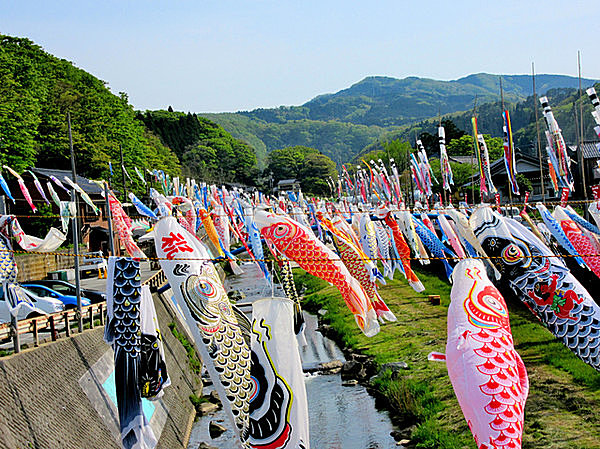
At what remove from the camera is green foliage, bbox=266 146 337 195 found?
11388 centimetres

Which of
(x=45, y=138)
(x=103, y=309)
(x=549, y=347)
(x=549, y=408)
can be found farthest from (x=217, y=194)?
(x=549, y=408)

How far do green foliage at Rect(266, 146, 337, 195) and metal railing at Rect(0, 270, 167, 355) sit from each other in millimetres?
95271

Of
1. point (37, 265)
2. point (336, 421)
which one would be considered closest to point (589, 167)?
point (336, 421)

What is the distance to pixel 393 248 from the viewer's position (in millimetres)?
23922

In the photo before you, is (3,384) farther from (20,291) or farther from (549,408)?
(549,408)

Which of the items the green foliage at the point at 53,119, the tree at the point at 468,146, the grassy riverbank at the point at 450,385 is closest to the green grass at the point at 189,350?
the grassy riverbank at the point at 450,385

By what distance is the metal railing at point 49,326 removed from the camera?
13.6m

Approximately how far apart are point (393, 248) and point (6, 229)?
13920 mm

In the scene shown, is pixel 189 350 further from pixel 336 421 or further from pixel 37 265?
pixel 37 265

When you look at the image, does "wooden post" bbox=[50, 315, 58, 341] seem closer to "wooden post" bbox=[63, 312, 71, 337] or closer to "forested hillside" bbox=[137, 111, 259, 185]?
"wooden post" bbox=[63, 312, 71, 337]

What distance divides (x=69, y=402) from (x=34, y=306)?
4.85m

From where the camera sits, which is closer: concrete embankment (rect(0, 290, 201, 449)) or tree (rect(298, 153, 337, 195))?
concrete embankment (rect(0, 290, 201, 449))

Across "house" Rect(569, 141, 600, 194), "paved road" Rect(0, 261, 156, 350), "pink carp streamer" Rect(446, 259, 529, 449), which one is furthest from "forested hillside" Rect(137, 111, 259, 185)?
"pink carp streamer" Rect(446, 259, 529, 449)

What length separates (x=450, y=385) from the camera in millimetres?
18281
